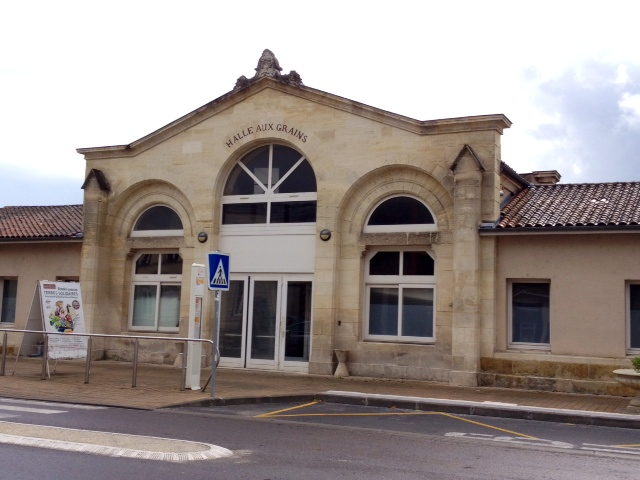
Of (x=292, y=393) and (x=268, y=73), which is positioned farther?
(x=268, y=73)

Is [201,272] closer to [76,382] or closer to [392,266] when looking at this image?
[76,382]

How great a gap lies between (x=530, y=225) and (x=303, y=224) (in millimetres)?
5650

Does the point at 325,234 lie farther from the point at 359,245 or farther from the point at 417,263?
the point at 417,263

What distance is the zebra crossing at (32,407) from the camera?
11.8 meters

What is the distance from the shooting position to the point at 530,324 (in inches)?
685

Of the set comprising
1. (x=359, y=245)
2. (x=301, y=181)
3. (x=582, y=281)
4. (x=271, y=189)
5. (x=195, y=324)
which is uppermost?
(x=301, y=181)

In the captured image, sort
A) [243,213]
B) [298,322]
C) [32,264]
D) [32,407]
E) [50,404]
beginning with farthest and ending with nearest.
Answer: [32,264] → [243,213] → [298,322] → [50,404] → [32,407]

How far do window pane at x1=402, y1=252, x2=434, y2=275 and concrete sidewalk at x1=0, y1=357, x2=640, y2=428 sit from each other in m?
2.57

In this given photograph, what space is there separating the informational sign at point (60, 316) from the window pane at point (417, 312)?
7.24 m

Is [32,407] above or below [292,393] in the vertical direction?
below

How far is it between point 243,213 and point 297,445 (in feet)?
37.6

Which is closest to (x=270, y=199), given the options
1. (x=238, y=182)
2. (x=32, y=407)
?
(x=238, y=182)

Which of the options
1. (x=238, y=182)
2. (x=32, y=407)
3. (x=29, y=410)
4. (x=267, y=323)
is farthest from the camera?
(x=238, y=182)

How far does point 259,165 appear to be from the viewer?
2061 centimetres
